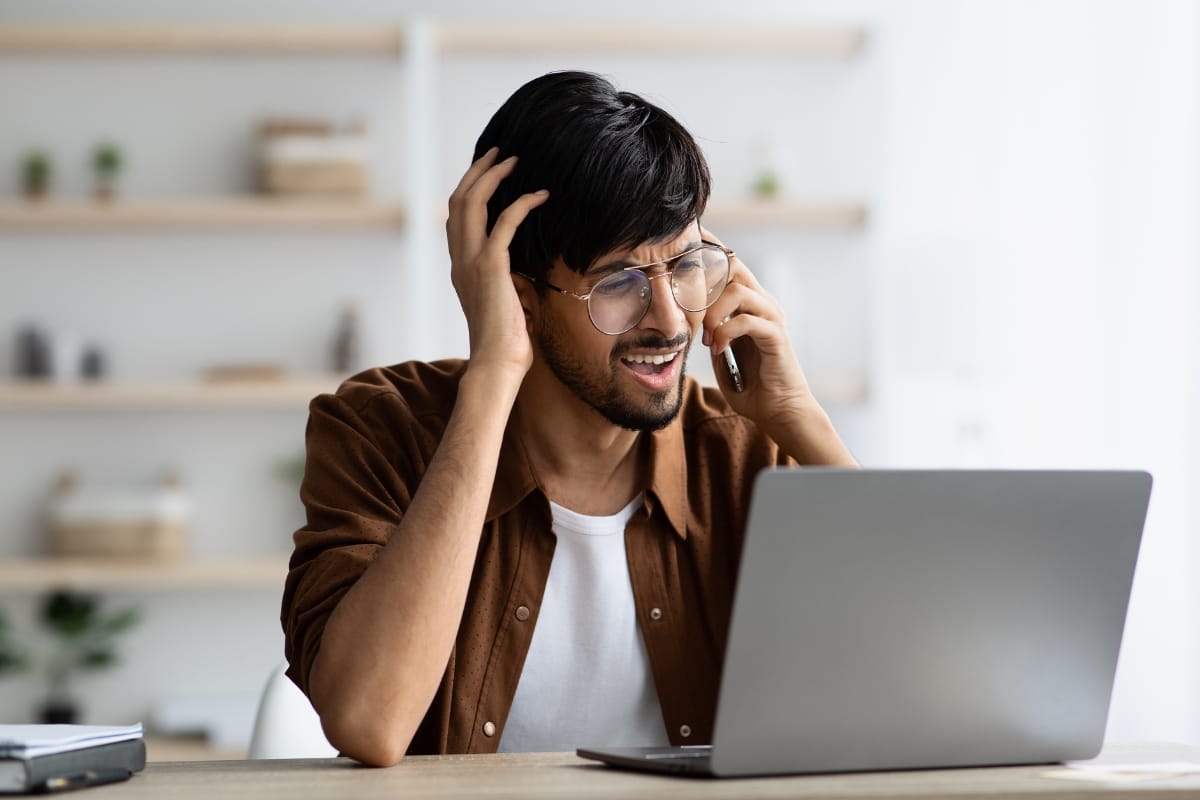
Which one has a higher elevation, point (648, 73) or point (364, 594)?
point (648, 73)

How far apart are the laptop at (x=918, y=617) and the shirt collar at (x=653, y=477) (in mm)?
534

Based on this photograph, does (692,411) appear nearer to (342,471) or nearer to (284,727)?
(342,471)

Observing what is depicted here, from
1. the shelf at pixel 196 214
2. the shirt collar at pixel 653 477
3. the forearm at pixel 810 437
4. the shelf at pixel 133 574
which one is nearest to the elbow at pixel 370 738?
the shirt collar at pixel 653 477

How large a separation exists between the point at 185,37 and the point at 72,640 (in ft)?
5.46

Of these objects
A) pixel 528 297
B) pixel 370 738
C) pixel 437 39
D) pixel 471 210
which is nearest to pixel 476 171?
pixel 471 210

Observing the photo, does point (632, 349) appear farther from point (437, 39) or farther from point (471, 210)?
point (437, 39)

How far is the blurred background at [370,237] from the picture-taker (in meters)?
3.54

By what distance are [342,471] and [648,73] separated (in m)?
2.60

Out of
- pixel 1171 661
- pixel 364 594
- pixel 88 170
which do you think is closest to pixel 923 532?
pixel 364 594

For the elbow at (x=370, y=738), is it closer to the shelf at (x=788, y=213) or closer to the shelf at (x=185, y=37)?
the shelf at (x=788, y=213)

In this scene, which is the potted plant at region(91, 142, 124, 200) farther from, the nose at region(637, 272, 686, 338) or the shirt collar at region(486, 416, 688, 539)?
the nose at region(637, 272, 686, 338)

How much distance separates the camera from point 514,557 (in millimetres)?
1582

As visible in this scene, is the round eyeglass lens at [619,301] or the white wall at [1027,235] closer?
the round eyeglass lens at [619,301]

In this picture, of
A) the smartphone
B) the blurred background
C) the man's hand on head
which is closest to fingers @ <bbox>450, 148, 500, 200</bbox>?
the man's hand on head
